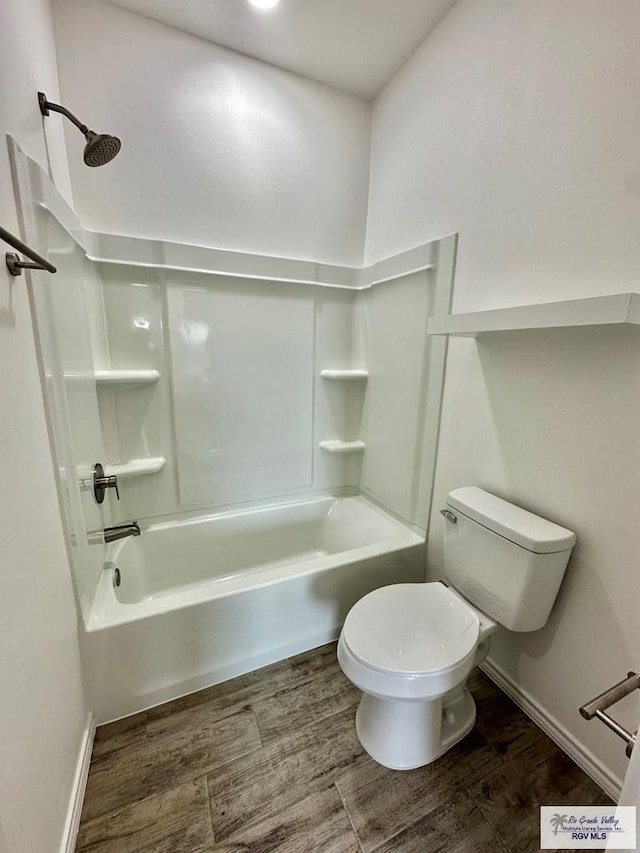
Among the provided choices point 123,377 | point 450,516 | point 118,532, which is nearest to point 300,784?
point 450,516

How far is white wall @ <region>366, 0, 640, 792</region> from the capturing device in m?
1.03

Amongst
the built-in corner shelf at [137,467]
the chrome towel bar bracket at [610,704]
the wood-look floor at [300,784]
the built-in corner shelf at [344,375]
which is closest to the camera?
the chrome towel bar bracket at [610,704]

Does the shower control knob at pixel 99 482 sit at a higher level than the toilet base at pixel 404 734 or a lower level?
higher

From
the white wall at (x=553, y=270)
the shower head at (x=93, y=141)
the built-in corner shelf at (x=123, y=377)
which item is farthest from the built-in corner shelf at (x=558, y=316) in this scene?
the built-in corner shelf at (x=123, y=377)

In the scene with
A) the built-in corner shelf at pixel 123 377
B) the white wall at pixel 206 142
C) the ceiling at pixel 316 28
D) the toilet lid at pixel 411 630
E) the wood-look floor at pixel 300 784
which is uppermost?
the ceiling at pixel 316 28

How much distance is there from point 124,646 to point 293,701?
26.6 inches

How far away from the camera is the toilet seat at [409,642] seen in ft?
3.51

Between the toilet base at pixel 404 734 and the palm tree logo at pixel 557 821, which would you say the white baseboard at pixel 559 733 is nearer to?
the palm tree logo at pixel 557 821

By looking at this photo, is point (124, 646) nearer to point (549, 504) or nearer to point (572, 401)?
point (549, 504)

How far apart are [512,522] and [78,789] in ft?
5.18

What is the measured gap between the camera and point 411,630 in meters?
1.23

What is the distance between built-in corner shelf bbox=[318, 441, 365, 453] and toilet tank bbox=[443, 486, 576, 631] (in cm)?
89

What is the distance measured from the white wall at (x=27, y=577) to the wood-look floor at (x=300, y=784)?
0.22 m

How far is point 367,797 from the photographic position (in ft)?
3.66
